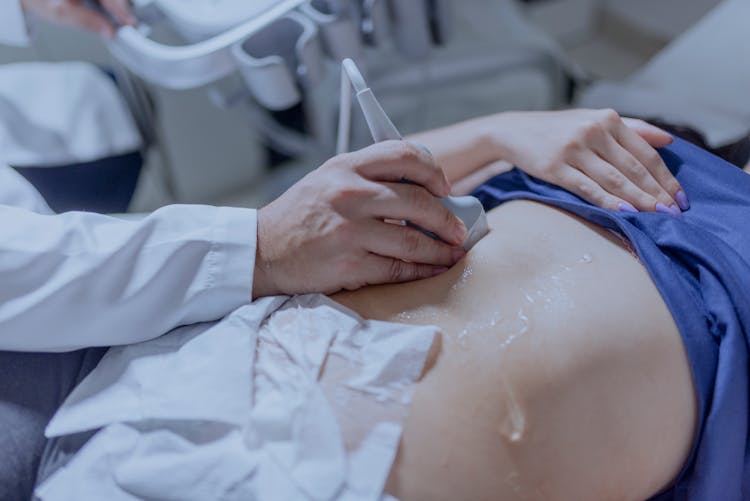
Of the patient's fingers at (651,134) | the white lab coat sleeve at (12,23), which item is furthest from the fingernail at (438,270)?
the white lab coat sleeve at (12,23)

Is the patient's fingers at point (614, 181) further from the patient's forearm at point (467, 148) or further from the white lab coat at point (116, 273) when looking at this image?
the white lab coat at point (116, 273)

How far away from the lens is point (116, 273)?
80 centimetres

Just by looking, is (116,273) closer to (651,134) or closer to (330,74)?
(651,134)

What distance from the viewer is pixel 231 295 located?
2.69 ft

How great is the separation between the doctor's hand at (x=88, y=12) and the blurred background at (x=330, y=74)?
1.9 inches

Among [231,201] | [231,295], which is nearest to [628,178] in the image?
[231,295]

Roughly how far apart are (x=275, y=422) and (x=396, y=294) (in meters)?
0.21

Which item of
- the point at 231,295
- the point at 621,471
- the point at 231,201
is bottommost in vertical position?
the point at 231,201

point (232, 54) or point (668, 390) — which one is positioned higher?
point (232, 54)

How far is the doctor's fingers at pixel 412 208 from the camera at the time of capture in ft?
2.58

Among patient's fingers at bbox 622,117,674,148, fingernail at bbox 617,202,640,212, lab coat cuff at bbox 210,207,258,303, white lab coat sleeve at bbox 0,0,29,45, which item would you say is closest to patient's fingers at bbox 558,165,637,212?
fingernail at bbox 617,202,640,212

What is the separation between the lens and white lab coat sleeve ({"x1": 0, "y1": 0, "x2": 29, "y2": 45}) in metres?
1.21

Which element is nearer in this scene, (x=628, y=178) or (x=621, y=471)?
(x=621, y=471)

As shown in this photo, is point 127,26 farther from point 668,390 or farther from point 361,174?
point 668,390
